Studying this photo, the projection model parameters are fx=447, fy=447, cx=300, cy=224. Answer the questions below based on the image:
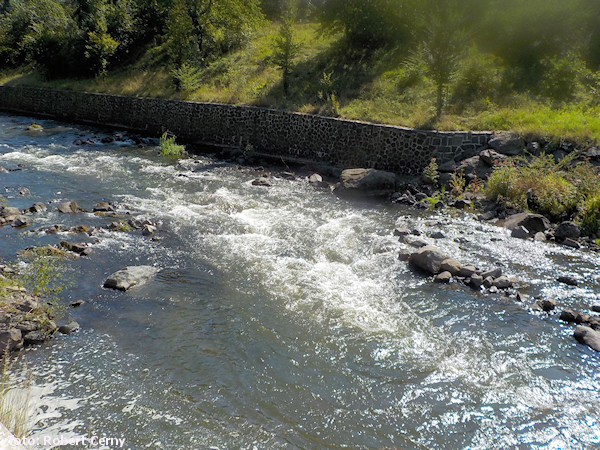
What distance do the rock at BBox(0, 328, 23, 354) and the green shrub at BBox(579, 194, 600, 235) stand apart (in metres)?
14.3

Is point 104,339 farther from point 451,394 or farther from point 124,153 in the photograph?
point 124,153

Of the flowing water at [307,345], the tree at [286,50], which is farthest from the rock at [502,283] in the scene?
the tree at [286,50]

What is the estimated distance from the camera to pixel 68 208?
46.5ft

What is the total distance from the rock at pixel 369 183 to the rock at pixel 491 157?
11.1 ft

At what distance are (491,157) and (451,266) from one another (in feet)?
25.1

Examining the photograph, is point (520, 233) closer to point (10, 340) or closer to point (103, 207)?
point (10, 340)

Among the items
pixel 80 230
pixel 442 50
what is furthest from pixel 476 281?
pixel 442 50

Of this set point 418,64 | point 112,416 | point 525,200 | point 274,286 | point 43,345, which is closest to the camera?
point 112,416

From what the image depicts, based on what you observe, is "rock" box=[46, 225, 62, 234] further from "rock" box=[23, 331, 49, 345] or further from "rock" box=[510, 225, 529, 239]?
"rock" box=[510, 225, 529, 239]

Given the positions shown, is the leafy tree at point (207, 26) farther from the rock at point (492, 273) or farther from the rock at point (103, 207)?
the rock at point (492, 273)

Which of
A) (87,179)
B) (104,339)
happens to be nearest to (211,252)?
(104,339)

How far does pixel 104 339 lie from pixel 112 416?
2.07 meters

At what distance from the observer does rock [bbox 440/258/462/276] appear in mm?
10836

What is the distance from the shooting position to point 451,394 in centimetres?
713
